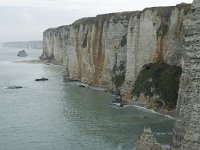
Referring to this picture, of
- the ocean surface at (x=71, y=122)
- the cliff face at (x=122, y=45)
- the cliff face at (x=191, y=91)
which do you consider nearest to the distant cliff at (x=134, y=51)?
the cliff face at (x=122, y=45)

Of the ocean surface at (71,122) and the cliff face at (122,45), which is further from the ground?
the cliff face at (122,45)

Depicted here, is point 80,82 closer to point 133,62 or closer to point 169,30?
point 133,62

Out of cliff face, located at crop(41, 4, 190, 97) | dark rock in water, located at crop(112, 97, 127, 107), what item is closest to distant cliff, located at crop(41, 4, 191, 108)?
cliff face, located at crop(41, 4, 190, 97)

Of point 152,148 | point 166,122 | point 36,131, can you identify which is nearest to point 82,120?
point 36,131

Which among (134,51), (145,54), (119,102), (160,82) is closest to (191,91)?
(160,82)

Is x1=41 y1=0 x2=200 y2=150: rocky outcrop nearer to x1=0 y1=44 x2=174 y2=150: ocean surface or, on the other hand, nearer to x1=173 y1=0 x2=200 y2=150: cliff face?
x1=173 y1=0 x2=200 y2=150: cliff face

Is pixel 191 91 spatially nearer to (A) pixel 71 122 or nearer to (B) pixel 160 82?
(A) pixel 71 122

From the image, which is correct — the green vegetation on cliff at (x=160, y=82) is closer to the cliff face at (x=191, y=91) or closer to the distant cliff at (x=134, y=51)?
the distant cliff at (x=134, y=51)
